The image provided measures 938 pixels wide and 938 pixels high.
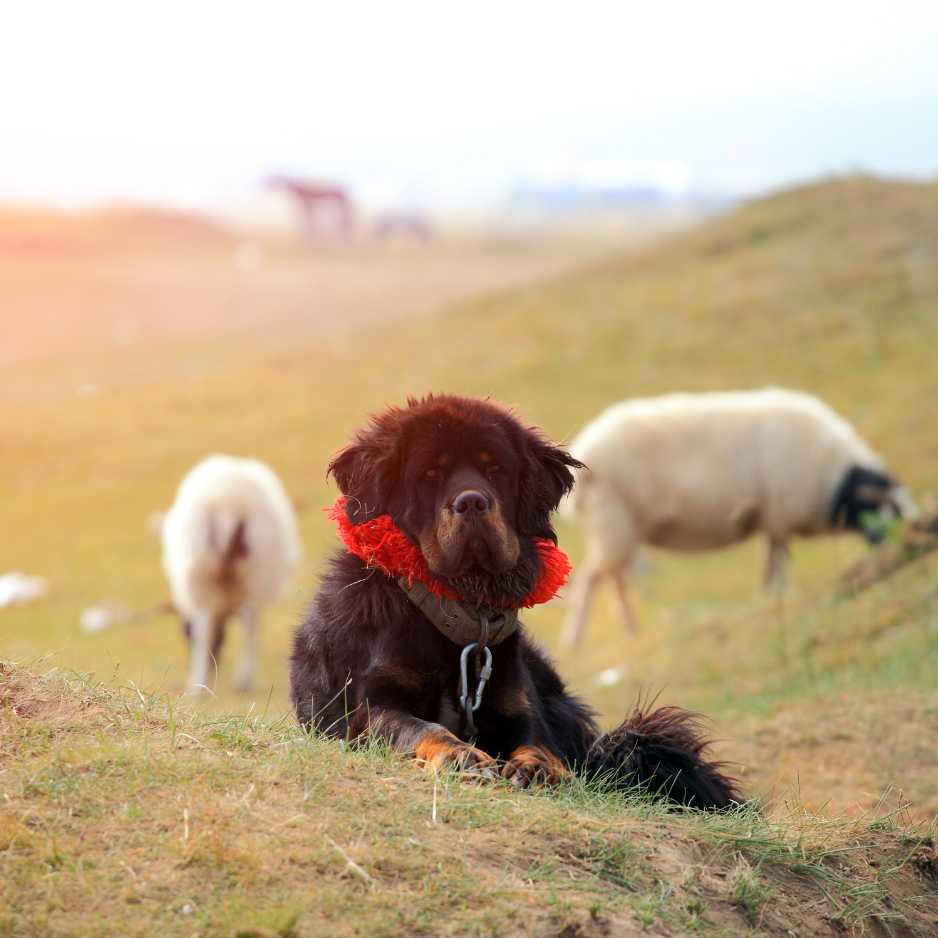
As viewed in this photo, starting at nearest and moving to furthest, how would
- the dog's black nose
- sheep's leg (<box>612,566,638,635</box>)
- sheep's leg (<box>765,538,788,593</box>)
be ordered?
the dog's black nose < sheep's leg (<box>612,566,638,635</box>) < sheep's leg (<box>765,538,788,593</box>)

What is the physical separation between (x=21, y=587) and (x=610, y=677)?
749 centimetres

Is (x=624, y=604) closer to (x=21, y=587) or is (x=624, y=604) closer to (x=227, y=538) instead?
(x=227, y=538)

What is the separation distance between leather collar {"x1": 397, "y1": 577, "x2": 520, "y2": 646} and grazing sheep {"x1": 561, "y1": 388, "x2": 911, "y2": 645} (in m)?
8.99

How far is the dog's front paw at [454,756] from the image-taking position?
143 inches

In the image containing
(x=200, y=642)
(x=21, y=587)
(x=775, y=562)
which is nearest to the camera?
(x=200, y=642)

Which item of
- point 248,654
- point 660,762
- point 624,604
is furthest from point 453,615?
point 624,604

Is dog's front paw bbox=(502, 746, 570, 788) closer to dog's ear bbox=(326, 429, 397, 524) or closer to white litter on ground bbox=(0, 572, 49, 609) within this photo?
dog's ear bbox=(326, 429, 397, 524)

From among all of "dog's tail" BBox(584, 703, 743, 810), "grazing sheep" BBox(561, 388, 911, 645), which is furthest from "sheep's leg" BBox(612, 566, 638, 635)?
"dog's tail" BBox(584, 703, 743, 810)

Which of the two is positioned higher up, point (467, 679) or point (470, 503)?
point (470, 503)

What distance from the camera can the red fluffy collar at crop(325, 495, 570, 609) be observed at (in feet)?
12.8

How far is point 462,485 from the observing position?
12.5ft

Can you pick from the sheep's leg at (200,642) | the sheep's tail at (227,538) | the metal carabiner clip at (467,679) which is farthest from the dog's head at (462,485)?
the sheep's leg at (200,642)

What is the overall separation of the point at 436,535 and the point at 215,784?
0.94 meters

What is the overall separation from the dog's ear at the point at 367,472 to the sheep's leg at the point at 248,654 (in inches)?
321
